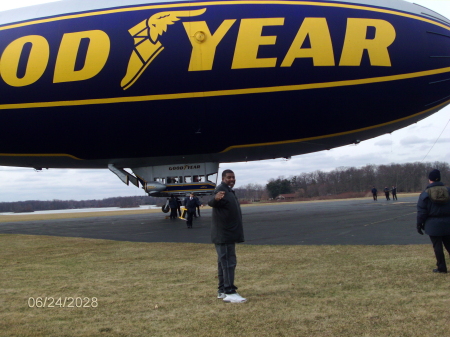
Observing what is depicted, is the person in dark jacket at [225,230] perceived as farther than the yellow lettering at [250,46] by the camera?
No

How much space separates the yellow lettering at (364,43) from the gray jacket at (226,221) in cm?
1110

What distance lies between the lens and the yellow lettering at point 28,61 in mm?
15445

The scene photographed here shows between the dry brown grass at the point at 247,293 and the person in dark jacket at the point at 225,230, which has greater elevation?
the person in dark jacket at the point at 225,230

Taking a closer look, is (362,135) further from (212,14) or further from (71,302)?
(71,302)

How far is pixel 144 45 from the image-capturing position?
1536 cm

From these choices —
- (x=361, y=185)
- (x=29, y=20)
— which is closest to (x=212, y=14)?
(x=29, y=20)

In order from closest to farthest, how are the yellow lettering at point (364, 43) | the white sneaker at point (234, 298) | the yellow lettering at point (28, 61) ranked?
the white sneaker at point (234, 298)
the yellow lettering at point (364, 43)
the yellow lettering at point (28, 61)

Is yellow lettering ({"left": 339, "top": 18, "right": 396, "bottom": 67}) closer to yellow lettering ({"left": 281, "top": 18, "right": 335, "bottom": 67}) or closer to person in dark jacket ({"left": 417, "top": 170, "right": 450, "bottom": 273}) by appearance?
yellow lettering ({"left": 281, "top": 18, "right": 335, "bottom": 67})

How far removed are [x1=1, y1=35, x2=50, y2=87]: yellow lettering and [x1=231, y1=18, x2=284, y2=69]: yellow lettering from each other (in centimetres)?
727

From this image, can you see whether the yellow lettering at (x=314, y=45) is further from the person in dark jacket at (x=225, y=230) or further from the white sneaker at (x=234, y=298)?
the white sneaker at (x=234, y=298)

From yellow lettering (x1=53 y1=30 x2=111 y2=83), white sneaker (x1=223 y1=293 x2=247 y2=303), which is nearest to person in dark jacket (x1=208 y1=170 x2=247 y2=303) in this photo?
white sneaker (x1=223 y1=293 x2=247 y2=303)

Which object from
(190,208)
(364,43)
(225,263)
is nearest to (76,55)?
(190,208)

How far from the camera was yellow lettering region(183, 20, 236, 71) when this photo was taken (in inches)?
597

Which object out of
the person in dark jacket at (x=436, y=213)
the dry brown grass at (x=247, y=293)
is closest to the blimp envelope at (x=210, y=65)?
the dry brown grass at (x=247, y=293)
